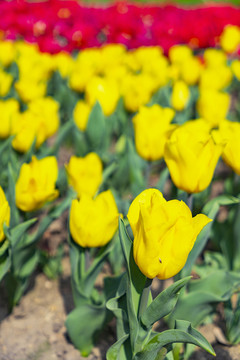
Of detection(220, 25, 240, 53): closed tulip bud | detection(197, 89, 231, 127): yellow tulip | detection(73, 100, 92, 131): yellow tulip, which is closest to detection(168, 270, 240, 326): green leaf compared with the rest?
detection(197, 89, 231, 127): yellow tulip

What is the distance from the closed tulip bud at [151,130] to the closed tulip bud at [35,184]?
460 millimetres

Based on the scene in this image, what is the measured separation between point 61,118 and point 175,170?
247 centimetres

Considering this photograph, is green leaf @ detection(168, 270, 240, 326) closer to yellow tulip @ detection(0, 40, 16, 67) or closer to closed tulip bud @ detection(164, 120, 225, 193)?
closed tulip bud @ detection(164, 120, 225, 193)

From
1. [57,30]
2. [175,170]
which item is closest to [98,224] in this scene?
[175,170]

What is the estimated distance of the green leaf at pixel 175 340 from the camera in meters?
1.28

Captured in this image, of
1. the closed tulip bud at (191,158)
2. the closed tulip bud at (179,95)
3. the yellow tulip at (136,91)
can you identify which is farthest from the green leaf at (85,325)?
the closed tulip bud at (179,95)

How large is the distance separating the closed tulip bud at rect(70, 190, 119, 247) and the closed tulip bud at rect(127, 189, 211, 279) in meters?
0.34

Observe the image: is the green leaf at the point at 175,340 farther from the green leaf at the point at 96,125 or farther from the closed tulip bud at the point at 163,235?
the green leaf at the point at 96,125

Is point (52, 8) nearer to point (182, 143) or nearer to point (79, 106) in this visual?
point (79, 106)

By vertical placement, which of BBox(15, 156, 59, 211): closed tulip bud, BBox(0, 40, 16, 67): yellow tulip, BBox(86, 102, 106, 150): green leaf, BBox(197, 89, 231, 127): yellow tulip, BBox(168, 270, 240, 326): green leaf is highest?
BBox(15, 156, 59, 211): closed tulip bud

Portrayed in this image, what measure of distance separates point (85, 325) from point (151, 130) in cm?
84

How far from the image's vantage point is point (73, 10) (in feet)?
20.3

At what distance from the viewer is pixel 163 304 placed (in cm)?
134

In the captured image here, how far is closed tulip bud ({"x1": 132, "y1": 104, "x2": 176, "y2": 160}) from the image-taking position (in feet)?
6.73
